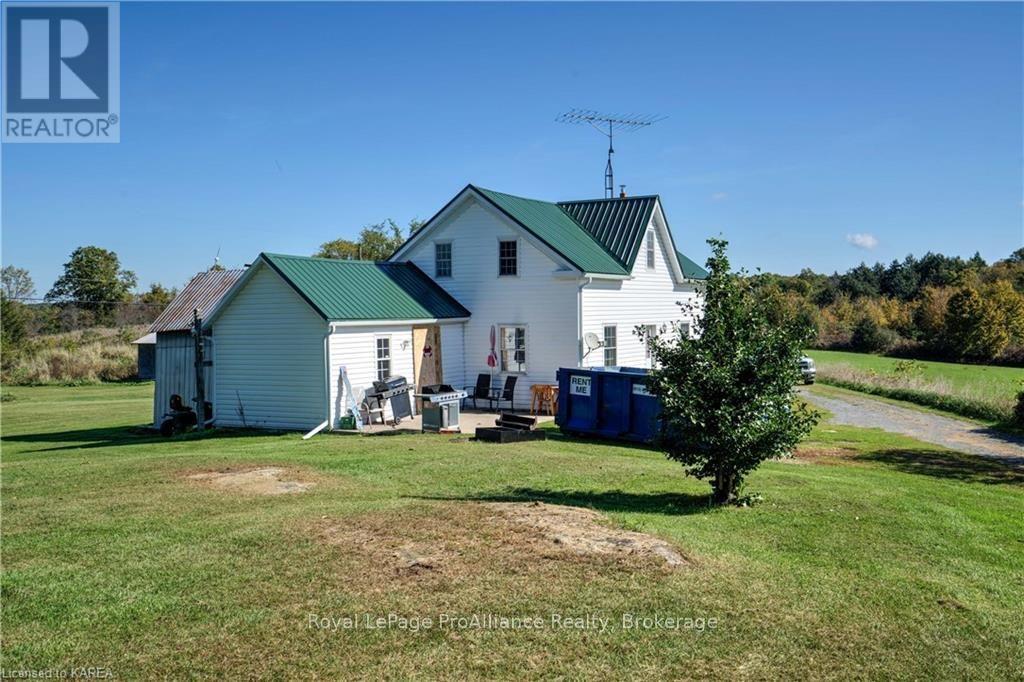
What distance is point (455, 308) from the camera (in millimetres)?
25047

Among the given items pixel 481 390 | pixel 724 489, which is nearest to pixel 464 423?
pixel 481 390

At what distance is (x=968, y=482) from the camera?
Result: 14234 mm

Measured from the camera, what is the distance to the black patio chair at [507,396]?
23953 millimetres

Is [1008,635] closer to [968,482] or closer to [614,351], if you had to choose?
[968,482]

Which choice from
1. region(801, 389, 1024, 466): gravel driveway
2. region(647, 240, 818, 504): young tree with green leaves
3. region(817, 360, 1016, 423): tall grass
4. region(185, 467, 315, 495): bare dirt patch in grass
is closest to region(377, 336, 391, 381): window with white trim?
region(185, 467, 315, 495): bare dirt patch in grass

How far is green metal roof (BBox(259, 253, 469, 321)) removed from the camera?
20781 mm

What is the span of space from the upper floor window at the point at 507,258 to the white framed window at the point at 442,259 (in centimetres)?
193

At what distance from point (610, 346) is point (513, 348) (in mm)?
3197

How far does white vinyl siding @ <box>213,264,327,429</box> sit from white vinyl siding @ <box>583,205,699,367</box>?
26.5ft

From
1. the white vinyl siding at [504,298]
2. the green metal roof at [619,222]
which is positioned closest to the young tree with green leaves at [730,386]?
the white vinyl siding at [504,298]

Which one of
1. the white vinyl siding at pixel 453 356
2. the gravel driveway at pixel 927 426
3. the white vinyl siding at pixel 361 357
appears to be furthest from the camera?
the white vinyl siding at pixel 453 356

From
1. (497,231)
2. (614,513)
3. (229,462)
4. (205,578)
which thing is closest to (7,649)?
(205,578)

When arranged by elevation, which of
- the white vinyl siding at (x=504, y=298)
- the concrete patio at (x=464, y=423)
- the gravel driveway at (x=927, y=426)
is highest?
the white vinyl siding at (x=504, y=298)

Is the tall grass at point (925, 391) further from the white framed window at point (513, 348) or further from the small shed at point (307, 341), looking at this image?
the small shed at point (307, 341)
